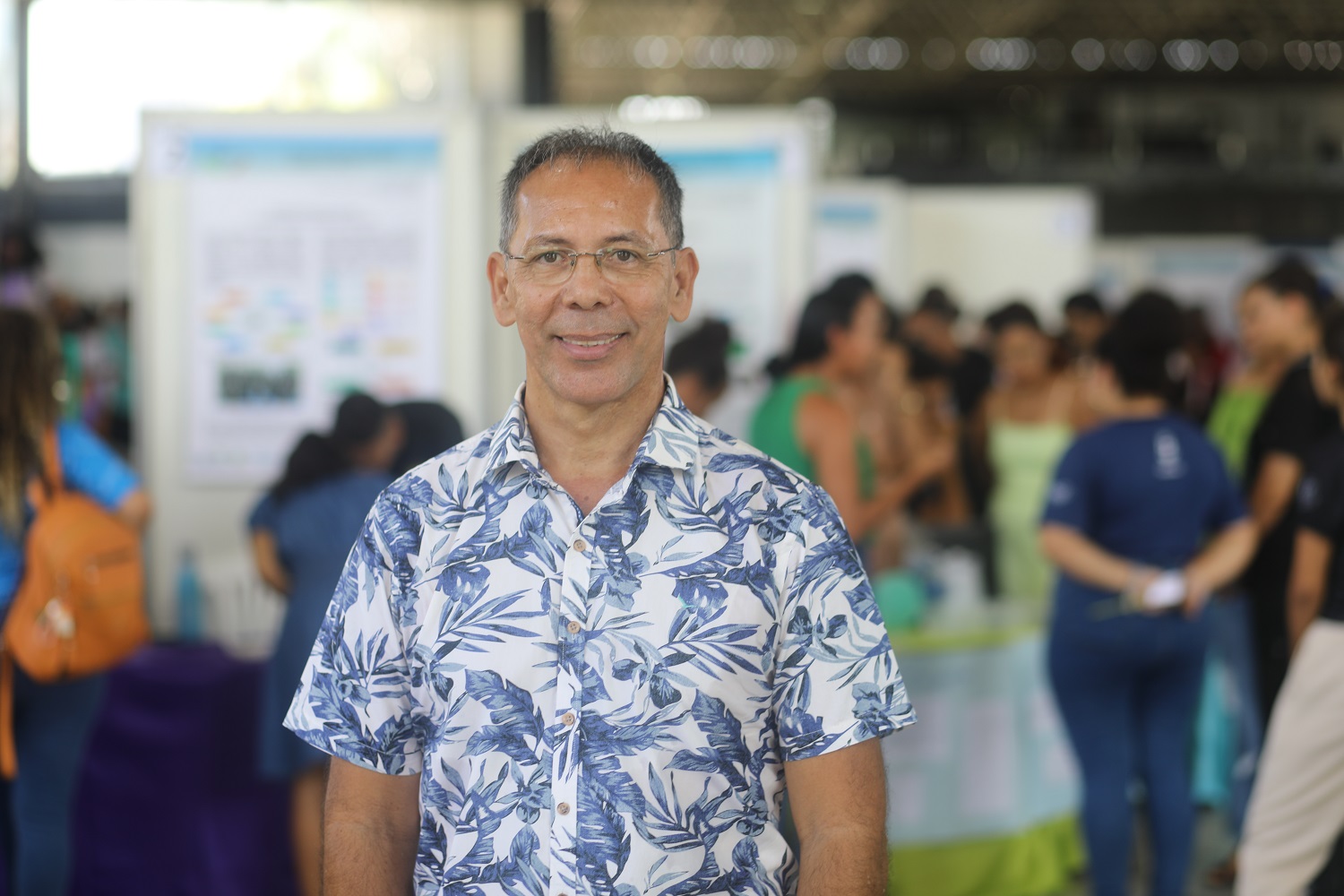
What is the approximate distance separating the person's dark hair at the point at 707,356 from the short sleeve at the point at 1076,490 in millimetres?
837

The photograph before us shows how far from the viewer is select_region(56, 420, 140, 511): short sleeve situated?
308 centimetres

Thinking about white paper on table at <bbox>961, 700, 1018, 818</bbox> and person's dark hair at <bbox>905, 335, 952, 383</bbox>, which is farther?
person's dark hair at <bbox>905, 335, 952, 383</bbox>

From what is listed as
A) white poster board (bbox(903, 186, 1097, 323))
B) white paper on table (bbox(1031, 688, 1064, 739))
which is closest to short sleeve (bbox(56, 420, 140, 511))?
white paper on table (bbox(1031, 688, 1064, 739))

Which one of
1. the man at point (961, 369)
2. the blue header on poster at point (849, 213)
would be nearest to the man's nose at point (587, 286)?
the man at point (961, 369)

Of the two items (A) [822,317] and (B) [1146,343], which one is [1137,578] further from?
(A) [822,317]

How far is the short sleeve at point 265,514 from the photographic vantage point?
3.36 metres

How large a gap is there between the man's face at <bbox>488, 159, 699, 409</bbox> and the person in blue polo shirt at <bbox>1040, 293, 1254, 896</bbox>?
2.13m

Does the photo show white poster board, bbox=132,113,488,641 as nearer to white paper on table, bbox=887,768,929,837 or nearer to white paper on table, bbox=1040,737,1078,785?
white paper on table, bbox=887,768,929,837

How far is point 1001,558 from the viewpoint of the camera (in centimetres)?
533

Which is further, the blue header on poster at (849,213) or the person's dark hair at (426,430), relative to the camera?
the blue header on poster at (849,213)

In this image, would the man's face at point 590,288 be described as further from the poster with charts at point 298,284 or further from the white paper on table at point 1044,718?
the white paper on table at point 1044,718

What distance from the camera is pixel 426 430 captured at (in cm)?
319

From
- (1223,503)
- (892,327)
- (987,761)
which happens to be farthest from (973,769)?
(892,327)

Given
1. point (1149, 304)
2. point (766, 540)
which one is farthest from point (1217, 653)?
point (766, 540)
